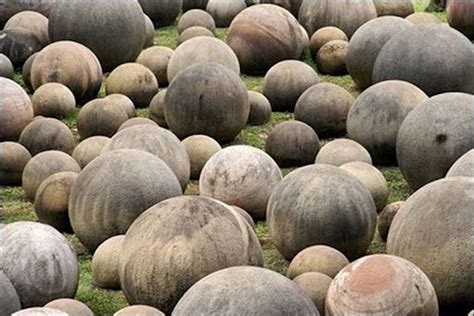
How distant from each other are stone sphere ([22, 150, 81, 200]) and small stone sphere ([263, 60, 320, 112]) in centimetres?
450

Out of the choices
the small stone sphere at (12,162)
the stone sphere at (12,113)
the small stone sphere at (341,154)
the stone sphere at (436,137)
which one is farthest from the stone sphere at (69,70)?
the stone sphere at (436,137)

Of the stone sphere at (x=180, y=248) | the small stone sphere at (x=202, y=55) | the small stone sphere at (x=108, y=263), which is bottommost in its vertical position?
the small stone sphere at (x=202, y=55)

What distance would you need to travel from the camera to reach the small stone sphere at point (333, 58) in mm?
19500

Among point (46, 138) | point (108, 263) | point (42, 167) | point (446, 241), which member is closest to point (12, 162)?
point (46, 138)

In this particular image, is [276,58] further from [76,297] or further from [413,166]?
[76,297]

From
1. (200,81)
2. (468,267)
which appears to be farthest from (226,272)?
(200,81)

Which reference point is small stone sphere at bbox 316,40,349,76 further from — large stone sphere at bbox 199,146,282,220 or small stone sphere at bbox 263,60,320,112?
large stone sphere at bbox 199,146,282,220

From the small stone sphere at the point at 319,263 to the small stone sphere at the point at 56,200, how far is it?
3200 millimetres

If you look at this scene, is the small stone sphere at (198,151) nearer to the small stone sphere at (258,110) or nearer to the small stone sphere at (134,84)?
the small stone sphere at (258,110)

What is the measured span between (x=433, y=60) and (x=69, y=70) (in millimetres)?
5310

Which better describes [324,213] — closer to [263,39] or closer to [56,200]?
[56,200]

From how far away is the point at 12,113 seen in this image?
1598 centimetres

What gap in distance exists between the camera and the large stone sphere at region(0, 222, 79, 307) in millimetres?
10508

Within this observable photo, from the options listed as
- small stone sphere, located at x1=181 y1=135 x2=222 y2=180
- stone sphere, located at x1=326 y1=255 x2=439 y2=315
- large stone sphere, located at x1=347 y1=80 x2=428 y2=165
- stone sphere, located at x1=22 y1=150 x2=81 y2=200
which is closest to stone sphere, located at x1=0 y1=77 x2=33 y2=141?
stone sphere, located at x1=22 y1=150 x2=81 y2=200
